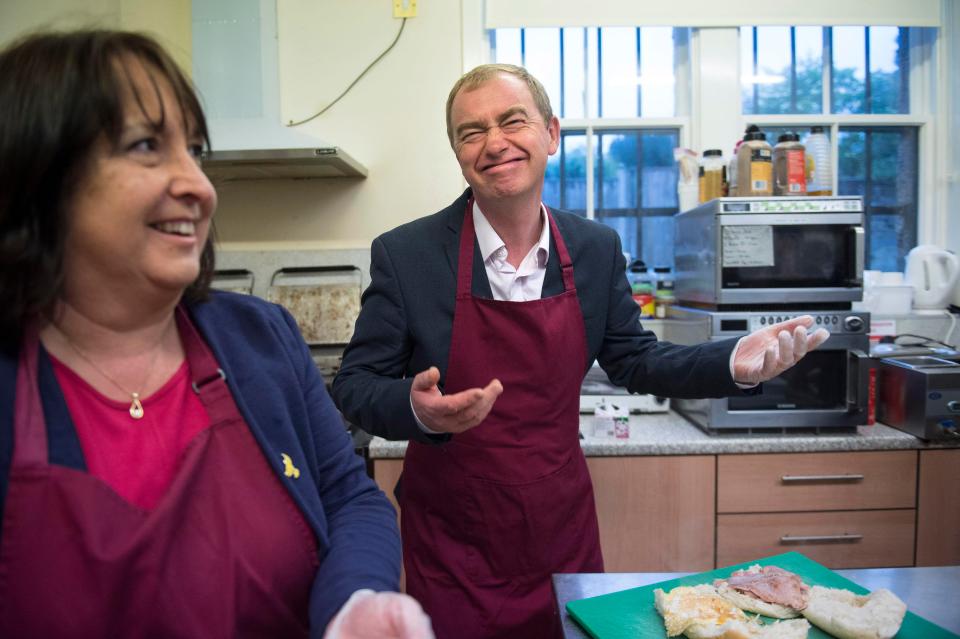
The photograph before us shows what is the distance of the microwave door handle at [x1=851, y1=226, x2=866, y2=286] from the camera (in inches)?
86.6

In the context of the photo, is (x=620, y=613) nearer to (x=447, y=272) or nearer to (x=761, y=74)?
(x=447, y=272)

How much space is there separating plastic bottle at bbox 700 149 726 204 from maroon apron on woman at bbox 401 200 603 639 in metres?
1.18

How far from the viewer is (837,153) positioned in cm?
299

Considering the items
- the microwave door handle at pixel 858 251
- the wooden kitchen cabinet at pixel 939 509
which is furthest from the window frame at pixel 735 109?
the wooden kitchen cabinet at pixel 939 509

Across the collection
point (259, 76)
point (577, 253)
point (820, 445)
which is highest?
point (259, 76)

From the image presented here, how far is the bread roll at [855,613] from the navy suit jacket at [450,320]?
1.62ft

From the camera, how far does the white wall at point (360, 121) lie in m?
2.71

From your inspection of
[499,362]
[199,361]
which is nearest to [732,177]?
[499,362]

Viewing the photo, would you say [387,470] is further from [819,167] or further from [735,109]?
[735,109]

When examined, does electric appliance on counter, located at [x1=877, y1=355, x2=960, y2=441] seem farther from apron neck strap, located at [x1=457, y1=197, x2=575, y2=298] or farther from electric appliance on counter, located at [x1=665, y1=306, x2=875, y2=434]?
apron neck strap, located at [x1=457, y1=197, x2=575, y2=298]

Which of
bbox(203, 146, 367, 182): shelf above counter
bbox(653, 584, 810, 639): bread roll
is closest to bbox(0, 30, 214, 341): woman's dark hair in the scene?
bbox(653, 584, 810, 639): bread roll

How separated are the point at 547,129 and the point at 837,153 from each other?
2.10m

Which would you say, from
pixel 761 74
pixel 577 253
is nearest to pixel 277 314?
pixel 577 253

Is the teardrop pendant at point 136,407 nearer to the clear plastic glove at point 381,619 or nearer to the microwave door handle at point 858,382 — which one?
the clear plastic glove at point 381,619
